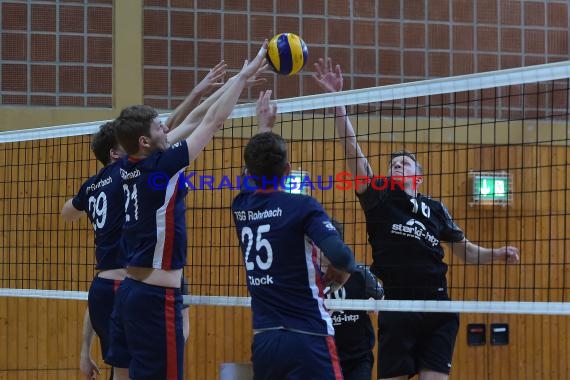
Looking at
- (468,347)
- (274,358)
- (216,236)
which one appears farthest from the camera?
(468,347)

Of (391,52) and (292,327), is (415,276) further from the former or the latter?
(391,52)

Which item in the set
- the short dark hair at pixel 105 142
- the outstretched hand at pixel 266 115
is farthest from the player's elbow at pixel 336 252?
the short dark hair at pixel 105 142

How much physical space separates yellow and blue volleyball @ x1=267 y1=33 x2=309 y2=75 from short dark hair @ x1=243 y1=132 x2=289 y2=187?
1407mm

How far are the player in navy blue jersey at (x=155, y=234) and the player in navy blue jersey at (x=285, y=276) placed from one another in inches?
31.1

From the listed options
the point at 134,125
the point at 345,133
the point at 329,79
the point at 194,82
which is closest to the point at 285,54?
the point at 329,79

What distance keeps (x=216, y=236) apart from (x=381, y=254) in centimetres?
400

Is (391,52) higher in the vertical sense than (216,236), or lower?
higher

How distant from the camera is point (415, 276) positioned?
6.23 m

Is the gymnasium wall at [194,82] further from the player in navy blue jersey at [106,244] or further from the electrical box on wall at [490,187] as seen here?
the player in navy blue jersey at [106,244]

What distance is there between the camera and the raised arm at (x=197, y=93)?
19.5ft

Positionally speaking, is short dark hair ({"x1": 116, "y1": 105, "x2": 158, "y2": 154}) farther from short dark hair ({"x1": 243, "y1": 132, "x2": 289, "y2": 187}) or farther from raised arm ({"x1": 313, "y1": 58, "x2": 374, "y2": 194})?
raised arm ({"x1": 313, "y1": 58, "x2": 374, "y2": 194})

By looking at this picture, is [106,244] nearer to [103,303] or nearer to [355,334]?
[103,303]

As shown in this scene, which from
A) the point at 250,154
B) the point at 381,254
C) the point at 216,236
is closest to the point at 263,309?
the point at 250,154

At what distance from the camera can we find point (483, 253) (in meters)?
6.44
